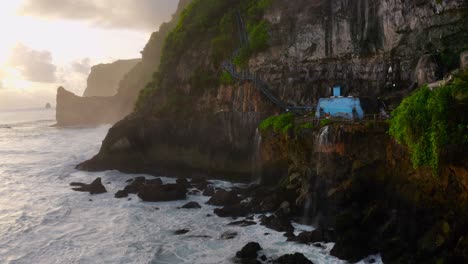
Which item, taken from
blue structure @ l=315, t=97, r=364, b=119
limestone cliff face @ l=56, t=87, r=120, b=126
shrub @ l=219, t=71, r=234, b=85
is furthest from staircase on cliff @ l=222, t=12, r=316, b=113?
limestone cliff face @ l=56, t=87, r=120, b=126

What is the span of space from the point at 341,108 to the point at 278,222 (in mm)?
11562

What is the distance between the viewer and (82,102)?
12175 cm

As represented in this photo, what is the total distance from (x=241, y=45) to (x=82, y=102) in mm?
87928

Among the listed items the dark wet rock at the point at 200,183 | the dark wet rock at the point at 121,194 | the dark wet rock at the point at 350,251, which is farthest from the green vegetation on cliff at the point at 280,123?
the dark wet rock at the point at 121,194

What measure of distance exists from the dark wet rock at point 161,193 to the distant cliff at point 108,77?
139m

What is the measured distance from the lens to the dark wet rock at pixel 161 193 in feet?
116

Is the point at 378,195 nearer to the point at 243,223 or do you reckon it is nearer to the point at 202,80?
the point at 243,223

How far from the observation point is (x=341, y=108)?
33.0 m

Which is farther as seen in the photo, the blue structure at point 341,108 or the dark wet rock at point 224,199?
the dark wet rock at point 224,199

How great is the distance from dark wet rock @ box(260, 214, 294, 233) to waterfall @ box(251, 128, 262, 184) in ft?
33.0

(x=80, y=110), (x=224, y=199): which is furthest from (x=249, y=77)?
(x=80, y=110)

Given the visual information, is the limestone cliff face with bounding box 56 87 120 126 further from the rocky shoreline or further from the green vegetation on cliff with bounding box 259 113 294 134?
the green vegetation on cliff with bounding box 259 113 294 134

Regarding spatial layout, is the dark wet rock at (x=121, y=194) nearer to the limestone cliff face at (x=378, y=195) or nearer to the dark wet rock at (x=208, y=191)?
the dark wet rock at (x=208, y=191)

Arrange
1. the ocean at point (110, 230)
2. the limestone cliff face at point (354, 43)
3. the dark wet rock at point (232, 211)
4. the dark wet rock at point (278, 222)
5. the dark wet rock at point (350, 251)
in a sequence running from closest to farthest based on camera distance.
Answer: the dark wet rock at point (350, 251) < the ocean at point (110, 230) < the dark wet rock at point (278, 222) < the dark wet rock at point (232, 211) < the limestone cliff face at point (354, 43)
